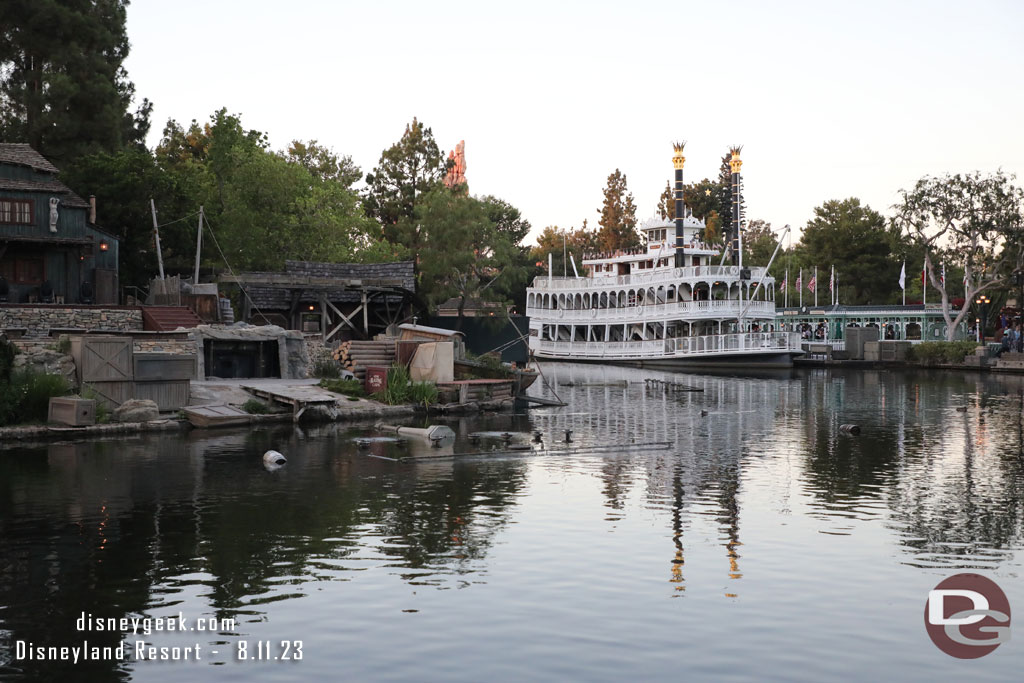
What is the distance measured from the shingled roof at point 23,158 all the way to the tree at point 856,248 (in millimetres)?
73030

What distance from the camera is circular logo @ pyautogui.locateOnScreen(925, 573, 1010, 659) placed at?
11141 millimetres

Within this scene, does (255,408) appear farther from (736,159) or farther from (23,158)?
(736,159)

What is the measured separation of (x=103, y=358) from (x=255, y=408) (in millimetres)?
4983

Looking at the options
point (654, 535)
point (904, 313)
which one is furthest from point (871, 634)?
point (904, 313)

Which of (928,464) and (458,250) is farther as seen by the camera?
(458,250)

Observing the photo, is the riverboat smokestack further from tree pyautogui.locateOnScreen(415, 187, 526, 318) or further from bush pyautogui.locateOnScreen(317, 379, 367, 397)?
bush pyautogui.locateOnScreen(317, 379, 367, 397)

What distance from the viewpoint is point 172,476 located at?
21.3 m

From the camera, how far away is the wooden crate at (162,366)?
3034 cm

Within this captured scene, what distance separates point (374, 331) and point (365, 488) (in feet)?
103

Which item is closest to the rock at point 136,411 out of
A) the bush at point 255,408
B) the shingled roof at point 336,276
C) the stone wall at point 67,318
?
the bush at point 255,408

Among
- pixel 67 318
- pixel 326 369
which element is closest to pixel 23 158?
pixel 67 318

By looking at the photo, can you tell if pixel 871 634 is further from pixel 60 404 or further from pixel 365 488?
pixel 60 404

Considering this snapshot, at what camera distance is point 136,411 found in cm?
2930

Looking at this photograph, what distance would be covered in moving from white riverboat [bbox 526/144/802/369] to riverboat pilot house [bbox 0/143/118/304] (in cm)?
4117
